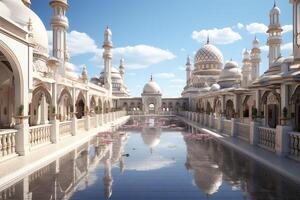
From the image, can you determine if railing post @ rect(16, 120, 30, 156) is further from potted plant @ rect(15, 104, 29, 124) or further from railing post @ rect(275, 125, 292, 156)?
railing post @ rect(275, 125, 292, 156)

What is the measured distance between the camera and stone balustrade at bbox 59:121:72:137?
15.8 m

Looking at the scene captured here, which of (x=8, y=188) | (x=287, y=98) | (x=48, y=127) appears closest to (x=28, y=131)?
(x=48, y=127)

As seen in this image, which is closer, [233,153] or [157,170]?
[157,170]

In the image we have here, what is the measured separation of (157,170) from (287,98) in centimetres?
817

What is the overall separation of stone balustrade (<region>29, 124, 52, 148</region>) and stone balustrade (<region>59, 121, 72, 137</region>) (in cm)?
182

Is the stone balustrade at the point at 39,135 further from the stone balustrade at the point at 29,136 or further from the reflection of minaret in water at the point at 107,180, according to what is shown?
the reflection of minaret in water at the point at 107,180

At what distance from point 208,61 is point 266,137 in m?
49.2

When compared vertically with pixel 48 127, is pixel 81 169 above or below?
below

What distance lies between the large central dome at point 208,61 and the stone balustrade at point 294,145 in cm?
5002

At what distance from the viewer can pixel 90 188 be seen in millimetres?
6855

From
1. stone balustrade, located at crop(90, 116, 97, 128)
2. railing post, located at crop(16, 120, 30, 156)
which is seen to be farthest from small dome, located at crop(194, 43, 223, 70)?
railing post, located at crop(16, 120, 30, 156)

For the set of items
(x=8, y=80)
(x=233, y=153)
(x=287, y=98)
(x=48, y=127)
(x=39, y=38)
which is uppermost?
(x=39, y=38)

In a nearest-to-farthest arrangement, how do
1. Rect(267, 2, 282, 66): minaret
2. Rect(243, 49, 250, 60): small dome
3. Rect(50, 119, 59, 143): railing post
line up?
Rect(50, 119, 59, 143): railing post < Rect(267, 2, 282, 66): minaret < Rect(243, 49, 250, 60): small dome

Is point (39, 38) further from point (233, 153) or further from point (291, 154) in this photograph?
point (291, 154)
